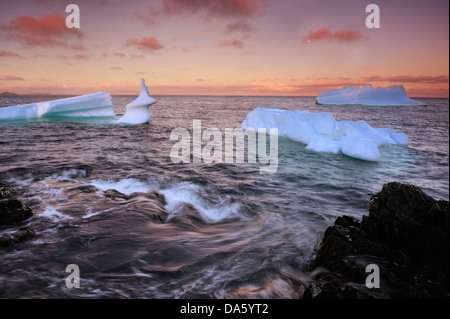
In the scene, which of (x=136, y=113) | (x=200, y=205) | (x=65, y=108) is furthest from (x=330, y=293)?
(x=65, y=108)

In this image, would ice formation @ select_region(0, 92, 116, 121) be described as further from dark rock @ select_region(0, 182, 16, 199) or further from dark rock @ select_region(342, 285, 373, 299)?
dark rock @ select_region(342, 285, 373, 299)

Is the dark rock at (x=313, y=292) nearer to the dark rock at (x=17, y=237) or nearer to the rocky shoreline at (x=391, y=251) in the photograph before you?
the rocky shoreline at (x=391, y=251)

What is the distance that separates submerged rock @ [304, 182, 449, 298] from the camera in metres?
3.02

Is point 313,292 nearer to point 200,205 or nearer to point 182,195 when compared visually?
point 200,205

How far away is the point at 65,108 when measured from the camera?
2319 cm

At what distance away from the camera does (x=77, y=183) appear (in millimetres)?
7863

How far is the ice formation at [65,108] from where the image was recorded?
21.9 meters

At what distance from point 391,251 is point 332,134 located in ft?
40.8

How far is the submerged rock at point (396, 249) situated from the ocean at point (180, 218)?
56cm

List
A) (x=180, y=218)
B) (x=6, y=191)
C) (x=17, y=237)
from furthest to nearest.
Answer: (x=6, y=191) < (x=180, y=218) < (x=17, y=237)

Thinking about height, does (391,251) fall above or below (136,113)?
below

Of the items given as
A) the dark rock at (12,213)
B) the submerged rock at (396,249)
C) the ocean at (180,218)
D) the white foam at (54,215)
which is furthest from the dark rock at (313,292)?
the dark rock at (12,213)

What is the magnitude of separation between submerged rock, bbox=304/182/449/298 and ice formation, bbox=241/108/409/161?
8.75 m

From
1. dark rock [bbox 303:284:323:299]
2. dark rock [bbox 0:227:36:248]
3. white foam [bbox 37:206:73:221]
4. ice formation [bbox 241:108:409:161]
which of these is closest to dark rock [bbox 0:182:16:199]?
white foam [bbox 37:206:73:221]
